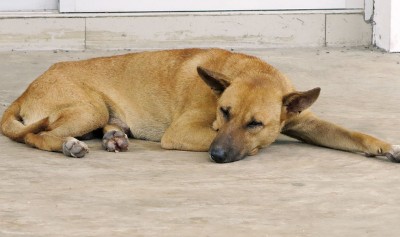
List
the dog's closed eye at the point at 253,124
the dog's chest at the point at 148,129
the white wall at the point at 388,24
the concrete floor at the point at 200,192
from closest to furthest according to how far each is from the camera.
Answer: the concrete floor at the point at 200,192 < the dog's closed eye at the point at 253,124 < the dog's chest at the point at 148,129 < the white wall at the point at 388,24

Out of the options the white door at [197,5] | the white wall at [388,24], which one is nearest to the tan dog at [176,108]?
the white door at [197,5]

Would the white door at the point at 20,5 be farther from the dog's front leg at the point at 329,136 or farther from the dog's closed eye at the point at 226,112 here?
the dog's closed eye at the point at 226,112

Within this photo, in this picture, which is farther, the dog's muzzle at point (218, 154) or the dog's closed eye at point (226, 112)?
the dog's closed eye at point (226, 112)

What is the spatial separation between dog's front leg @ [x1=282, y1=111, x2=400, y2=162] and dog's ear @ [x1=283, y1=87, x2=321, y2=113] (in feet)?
0.51

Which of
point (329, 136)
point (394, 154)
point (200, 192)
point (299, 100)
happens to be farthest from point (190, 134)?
point (394, 154)

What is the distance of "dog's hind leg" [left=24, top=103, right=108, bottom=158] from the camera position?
5969 millimetres

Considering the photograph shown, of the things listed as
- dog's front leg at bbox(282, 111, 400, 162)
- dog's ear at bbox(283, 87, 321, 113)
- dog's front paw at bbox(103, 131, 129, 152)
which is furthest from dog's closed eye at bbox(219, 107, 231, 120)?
dog's front paw at bbox(103, 131, 129, 152)

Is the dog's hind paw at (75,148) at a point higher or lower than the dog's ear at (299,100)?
lower

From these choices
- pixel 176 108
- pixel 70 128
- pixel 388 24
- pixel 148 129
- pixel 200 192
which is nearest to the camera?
pixel 200 192

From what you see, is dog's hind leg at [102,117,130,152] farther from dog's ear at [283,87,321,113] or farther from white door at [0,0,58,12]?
white door at [0,0,58,12]

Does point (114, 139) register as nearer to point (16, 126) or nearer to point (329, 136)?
point (16, 126)

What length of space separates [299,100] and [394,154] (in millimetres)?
607

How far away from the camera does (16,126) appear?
6352 mm

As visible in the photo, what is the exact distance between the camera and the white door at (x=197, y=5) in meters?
9.55
